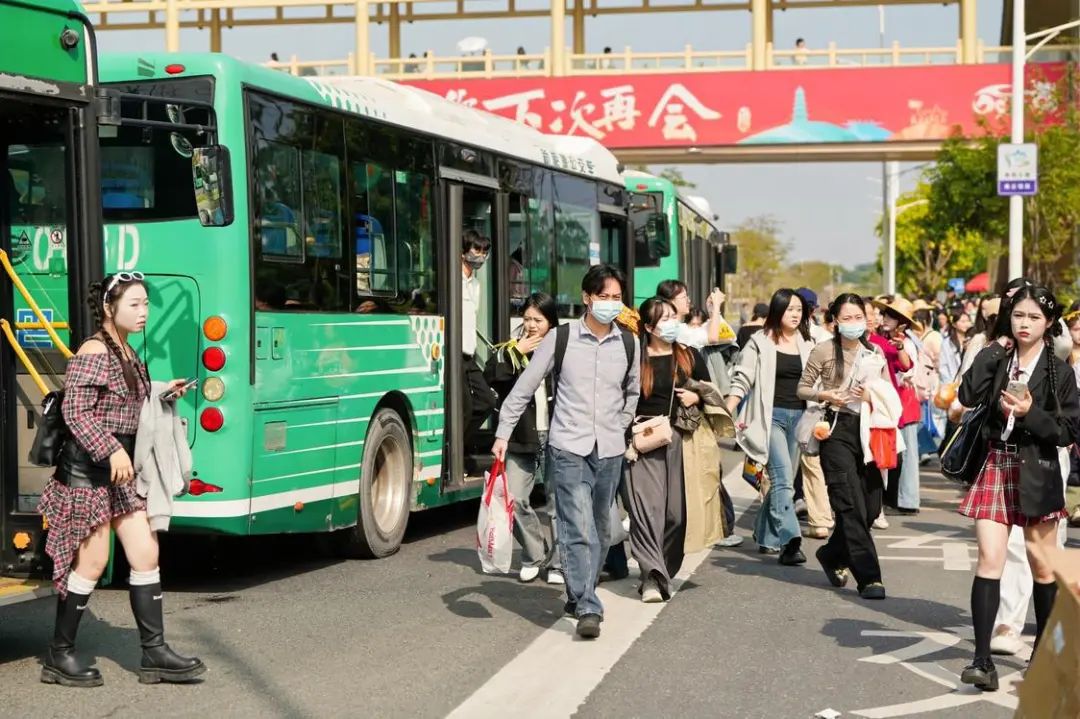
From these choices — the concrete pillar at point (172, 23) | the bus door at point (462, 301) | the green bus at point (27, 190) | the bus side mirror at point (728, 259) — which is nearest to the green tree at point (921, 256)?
the concrete pillar at point (172, 23)

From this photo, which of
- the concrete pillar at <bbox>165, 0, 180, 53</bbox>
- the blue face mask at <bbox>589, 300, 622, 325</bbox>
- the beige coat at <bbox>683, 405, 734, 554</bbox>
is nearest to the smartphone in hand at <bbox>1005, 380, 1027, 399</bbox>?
the blue face mask at <bbox>589, 300, 622, 325</bbox>

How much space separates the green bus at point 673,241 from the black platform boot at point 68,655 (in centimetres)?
1120

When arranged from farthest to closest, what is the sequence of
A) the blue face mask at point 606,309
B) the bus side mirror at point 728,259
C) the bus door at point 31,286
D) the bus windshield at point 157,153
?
the bus side mirror at point 728,259 < the bus windshield at point 157,153 < the blue face mask at point 606,309 < the bus door at point 31,286

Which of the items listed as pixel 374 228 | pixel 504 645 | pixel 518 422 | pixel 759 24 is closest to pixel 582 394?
pixel 504 645

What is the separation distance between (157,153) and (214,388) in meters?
1.38

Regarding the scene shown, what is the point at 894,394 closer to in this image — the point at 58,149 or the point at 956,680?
the point at 956,680

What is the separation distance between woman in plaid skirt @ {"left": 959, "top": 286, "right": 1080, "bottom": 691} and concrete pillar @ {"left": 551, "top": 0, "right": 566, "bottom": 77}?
33098 millimetres

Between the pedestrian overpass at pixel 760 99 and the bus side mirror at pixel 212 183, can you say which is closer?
the bus side mirror at pixel 212 183

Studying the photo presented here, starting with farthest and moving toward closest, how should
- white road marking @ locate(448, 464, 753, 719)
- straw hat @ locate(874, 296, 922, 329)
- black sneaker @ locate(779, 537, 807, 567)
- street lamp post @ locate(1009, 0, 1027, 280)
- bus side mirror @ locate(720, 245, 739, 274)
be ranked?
bus side mirror @ locate(720, 245, 739, 274)
street lamp post @ locate(1009, 0, 1027, 280)
straw hat @ locate(874, 296, 922, 329)
black sneaker @ locate(779, 537, 807, 567)
white road marking @ locate(448, 464, 753, 719)

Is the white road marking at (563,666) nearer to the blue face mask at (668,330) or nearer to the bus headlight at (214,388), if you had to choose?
the blue face mask at (668,330)

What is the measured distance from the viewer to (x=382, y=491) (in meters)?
11.7

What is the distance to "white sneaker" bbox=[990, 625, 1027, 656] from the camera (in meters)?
8.06

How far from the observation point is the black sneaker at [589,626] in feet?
27.2

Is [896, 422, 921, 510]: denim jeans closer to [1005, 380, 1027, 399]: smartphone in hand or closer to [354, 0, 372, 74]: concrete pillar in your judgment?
[1005, 380, 1027, 399]: smartphone in hand
